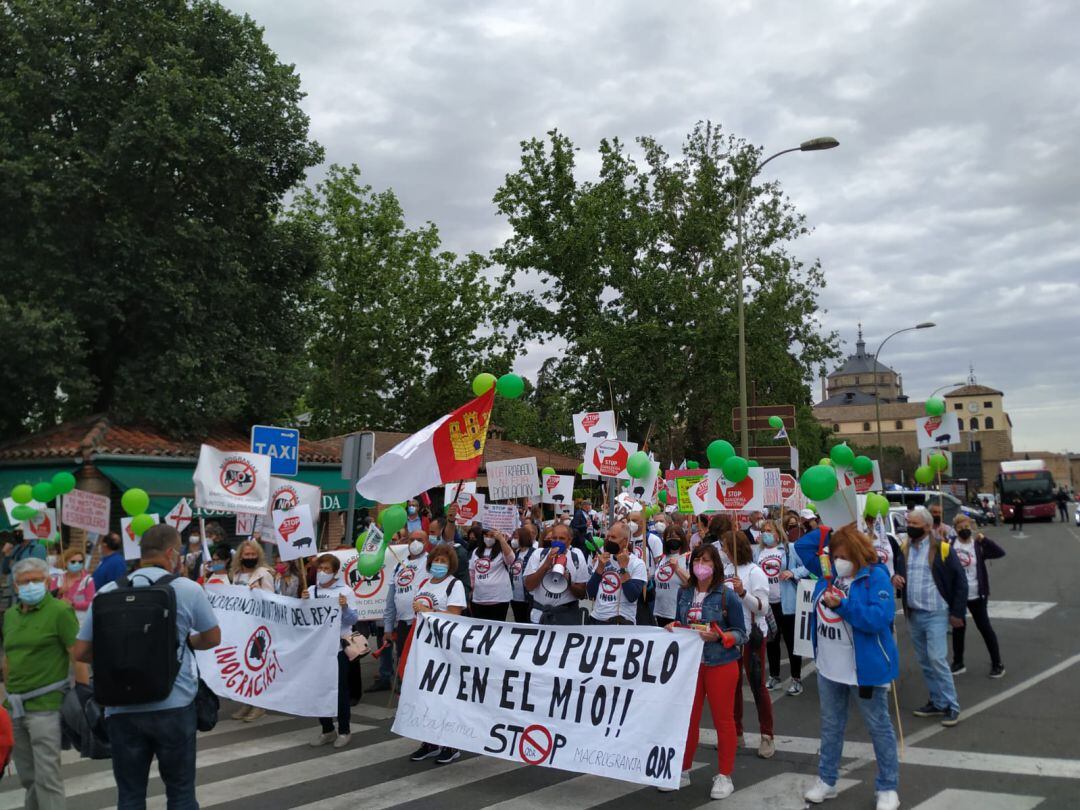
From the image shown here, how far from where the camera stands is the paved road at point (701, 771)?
239 inches

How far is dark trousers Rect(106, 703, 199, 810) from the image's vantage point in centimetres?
439

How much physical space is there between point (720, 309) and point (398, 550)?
2613cm

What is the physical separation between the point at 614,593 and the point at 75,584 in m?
5.78

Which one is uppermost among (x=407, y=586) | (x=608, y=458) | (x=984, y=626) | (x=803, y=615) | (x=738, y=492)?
(x=608, y=458)

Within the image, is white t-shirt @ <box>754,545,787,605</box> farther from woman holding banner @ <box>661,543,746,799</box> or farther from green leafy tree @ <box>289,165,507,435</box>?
green leafy tree @ <box>289,165,507,435</box>

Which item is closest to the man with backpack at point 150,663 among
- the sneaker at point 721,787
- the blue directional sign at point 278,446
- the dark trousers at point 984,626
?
the sneaker at point 721,787

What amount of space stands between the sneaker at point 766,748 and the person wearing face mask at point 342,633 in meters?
3.44

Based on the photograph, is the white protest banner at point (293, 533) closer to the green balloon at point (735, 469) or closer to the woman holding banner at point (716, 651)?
the green balloon at point (735, 469)

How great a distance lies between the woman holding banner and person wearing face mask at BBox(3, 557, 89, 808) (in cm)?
389

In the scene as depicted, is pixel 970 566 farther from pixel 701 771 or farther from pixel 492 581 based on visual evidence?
pixel 492 581

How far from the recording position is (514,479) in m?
15.5

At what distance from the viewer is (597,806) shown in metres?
5.97

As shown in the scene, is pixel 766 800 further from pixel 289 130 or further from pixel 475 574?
pixel 289 130

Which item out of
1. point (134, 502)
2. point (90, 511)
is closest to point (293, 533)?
point (134, 502)
